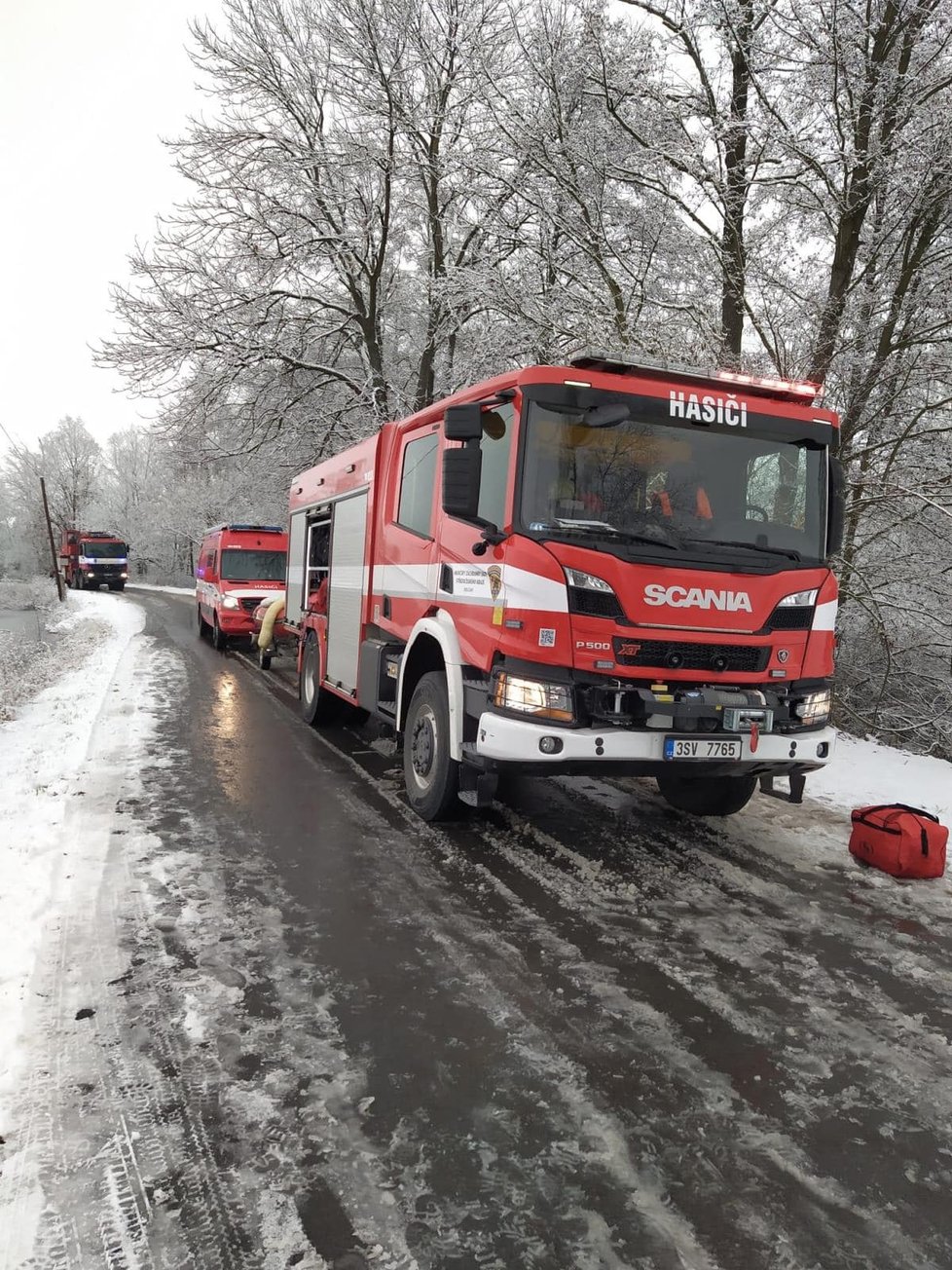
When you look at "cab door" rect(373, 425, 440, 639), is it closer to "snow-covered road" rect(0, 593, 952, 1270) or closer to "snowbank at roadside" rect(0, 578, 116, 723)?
"snow-covered road" rect(0, 593, 952, 1270)

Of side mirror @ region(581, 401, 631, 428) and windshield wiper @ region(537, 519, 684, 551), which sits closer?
windshield wiper @ region(537, 519, 684, 551)

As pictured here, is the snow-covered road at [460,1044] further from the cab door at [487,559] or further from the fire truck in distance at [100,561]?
the fire truck in distance at [100,561]

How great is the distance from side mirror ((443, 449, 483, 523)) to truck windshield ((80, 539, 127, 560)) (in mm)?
44051

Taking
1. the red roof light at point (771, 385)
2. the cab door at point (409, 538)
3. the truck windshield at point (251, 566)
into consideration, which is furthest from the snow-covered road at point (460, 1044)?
the truck windshield at point (251, 566)

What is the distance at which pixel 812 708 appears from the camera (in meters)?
5.18

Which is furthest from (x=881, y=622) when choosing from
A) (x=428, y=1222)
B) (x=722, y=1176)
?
(x=428, y=1222)

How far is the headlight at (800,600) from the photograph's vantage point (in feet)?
16.3

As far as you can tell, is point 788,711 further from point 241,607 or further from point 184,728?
point 241,607

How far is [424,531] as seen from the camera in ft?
20.1

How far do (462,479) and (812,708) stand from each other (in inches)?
106

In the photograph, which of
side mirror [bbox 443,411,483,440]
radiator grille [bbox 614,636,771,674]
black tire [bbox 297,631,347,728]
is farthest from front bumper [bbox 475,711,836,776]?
black tire [bbox 297,631,347,728]

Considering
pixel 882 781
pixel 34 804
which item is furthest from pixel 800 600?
pixel 34 804

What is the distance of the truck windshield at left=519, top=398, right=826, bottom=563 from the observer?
15.5ft

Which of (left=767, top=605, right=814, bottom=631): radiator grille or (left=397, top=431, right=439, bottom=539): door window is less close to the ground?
(left=397, top=431, right=439, bottom=539): door window
